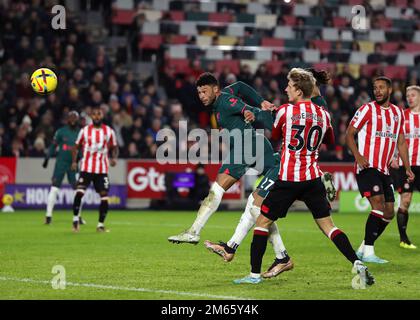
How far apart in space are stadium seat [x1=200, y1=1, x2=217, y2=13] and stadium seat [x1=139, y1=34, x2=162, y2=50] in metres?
2.92

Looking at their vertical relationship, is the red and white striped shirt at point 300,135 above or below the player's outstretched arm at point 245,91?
below

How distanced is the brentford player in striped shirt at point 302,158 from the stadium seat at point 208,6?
22114 millimetres

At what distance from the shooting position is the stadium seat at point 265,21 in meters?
30.6

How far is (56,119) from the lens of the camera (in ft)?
77.6

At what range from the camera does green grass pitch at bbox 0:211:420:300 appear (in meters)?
8.26

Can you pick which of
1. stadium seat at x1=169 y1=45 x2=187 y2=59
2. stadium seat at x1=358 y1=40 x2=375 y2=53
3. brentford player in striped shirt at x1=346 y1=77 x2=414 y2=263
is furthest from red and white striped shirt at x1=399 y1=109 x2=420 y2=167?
stadium seat at x1=358 y1=40 x2=375 y2=53

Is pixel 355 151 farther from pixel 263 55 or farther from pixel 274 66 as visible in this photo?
pixel 263 55

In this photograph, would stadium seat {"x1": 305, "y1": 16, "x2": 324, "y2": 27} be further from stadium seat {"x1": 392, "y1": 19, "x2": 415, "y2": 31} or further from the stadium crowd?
the stadium crowd

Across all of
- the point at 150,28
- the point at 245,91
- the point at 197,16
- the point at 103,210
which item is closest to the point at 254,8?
the point at 197,16

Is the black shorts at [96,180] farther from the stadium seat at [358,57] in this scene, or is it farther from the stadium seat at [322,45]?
the stadium seat at [358,57]

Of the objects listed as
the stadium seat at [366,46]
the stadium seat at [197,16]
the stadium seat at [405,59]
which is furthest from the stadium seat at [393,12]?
the stadium seat at [197,16]

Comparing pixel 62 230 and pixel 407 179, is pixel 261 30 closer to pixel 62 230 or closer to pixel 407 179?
pixel 62 230

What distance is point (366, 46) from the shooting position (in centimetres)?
3117

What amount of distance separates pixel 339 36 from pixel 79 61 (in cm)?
1056
